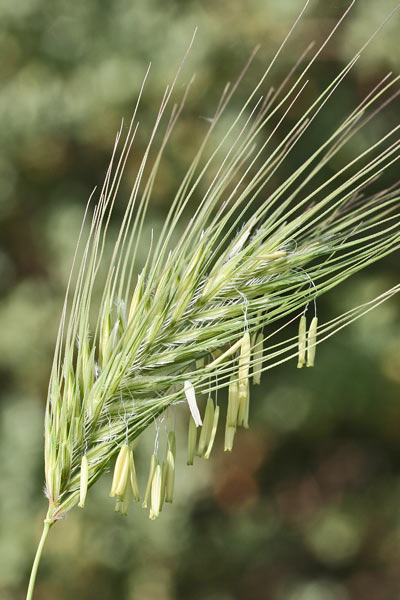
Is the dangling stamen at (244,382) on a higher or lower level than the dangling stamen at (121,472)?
higher

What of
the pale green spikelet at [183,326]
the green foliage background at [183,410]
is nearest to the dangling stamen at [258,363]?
the pale green spikelet at [183,326]

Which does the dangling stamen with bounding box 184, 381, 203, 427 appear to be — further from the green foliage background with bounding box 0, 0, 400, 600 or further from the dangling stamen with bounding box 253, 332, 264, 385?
the green foliage background with bounding box 0, 0, 400, 600

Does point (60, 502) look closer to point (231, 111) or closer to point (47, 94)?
point (231, 111)

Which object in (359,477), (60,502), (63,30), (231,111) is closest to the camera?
(60,502)

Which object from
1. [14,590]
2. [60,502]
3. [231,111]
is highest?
[231,111]

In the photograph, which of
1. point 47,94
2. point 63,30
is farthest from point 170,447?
point 63,30

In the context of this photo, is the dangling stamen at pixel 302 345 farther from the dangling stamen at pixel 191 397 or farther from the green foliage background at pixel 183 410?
the green foliage background at pixel 183 410

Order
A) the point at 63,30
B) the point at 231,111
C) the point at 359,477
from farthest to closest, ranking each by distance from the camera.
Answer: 1. the point at 359,477
2. the point at 63,30
3. the point at 231,111

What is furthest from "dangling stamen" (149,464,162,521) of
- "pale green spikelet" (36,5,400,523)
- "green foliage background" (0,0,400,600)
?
"green foliage background" (0,0,400,600)
